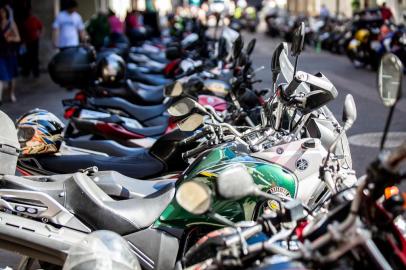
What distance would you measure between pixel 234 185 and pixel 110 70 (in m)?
6.80

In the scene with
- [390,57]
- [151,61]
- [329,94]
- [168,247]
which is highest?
[390,57]

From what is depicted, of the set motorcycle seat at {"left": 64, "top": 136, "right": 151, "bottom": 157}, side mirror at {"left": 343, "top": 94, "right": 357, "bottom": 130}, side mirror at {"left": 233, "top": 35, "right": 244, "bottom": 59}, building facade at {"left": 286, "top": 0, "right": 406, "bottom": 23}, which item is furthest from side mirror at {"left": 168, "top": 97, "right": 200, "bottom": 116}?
building facade at {"left": 286, "top": 0, "right": 406, "bottom": 23}

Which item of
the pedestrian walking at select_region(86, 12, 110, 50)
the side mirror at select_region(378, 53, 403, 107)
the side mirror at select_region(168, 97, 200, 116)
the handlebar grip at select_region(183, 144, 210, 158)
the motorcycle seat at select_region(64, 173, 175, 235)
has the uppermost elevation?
the side mirror at select_region(378, 53, 403, 107)

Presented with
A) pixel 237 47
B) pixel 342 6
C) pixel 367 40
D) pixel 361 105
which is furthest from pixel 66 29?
pixel 342 6

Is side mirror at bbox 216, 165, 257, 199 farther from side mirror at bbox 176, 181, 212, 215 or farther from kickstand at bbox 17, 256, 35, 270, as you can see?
kickstand at bbox 17, 256, 35, 270

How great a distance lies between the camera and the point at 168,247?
371 cm

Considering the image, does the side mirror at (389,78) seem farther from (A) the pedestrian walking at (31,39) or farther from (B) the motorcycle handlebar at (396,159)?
(A) the pedestrian walking at (31,39)

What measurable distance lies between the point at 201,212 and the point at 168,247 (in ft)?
4.06

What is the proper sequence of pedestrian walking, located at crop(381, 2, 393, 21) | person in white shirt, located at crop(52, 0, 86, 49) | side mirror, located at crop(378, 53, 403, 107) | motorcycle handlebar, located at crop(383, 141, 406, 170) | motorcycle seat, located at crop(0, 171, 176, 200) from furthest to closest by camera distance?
pedestrian walking, located at crop(381, 2, 393, 21) → person in white shirt, located at crop(52, 0, 86, 49) → motorcycle seat, located at crop(0, 171, 176, 200) → side mirror, located at crop(378, 53, 403, 107) → motorcycle handlebar, located at crop(383, 141, 406, 170)

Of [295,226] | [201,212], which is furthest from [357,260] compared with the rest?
[201,212]

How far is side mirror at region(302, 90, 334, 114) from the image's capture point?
3623mm

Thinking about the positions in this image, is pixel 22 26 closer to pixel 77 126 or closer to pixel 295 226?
pixel 77 126

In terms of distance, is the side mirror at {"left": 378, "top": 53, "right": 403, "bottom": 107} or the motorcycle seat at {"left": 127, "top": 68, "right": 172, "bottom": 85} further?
the motorcycle seat at {"left": 127, "top": 68, "right": 172, "bottom": 85}

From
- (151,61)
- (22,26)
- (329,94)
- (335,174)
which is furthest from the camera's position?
(22,26)
